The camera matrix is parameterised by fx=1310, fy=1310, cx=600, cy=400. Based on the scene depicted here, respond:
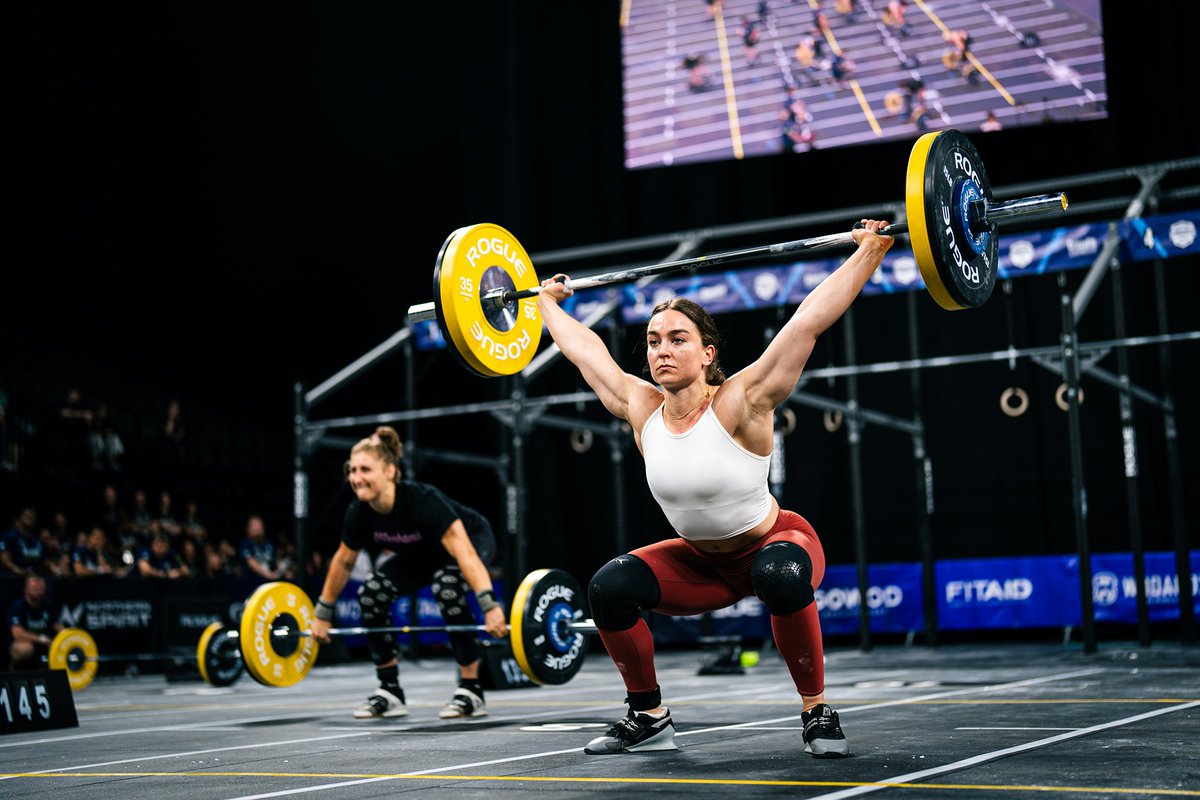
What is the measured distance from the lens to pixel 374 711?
484 centimetres

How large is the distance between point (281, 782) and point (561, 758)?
26.7 inches

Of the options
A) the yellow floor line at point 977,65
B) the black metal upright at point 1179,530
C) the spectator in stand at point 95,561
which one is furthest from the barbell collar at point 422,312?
the yellow floor line at point 977,65

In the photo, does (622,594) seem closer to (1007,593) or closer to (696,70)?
(1007,593)

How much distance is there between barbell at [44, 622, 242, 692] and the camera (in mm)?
6719

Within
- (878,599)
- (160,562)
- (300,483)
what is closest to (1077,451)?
(878,599)

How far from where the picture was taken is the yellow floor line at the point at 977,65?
9.75 m

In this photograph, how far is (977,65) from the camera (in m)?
9.90

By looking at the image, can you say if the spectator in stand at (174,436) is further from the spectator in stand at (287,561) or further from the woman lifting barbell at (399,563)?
the woman lifting barbell at (399,563)

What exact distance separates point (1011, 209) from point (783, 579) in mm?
1192

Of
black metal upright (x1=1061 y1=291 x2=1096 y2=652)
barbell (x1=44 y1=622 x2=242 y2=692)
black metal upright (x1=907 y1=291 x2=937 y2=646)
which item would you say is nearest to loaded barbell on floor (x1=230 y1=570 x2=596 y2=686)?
barbell (x1=44 y1=622 x2=242 y2=692)

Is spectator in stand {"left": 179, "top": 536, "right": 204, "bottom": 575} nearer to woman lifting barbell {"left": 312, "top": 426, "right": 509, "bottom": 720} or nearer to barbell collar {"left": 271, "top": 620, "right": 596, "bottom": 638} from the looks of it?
barbell collar {"left": 271, "top": 620, "right": 596, "bottom": 638}

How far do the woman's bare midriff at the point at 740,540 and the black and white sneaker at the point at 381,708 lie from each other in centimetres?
208

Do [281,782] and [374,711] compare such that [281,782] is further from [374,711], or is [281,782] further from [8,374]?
[8,374]

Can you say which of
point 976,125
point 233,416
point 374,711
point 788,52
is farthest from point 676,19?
point 374,711
